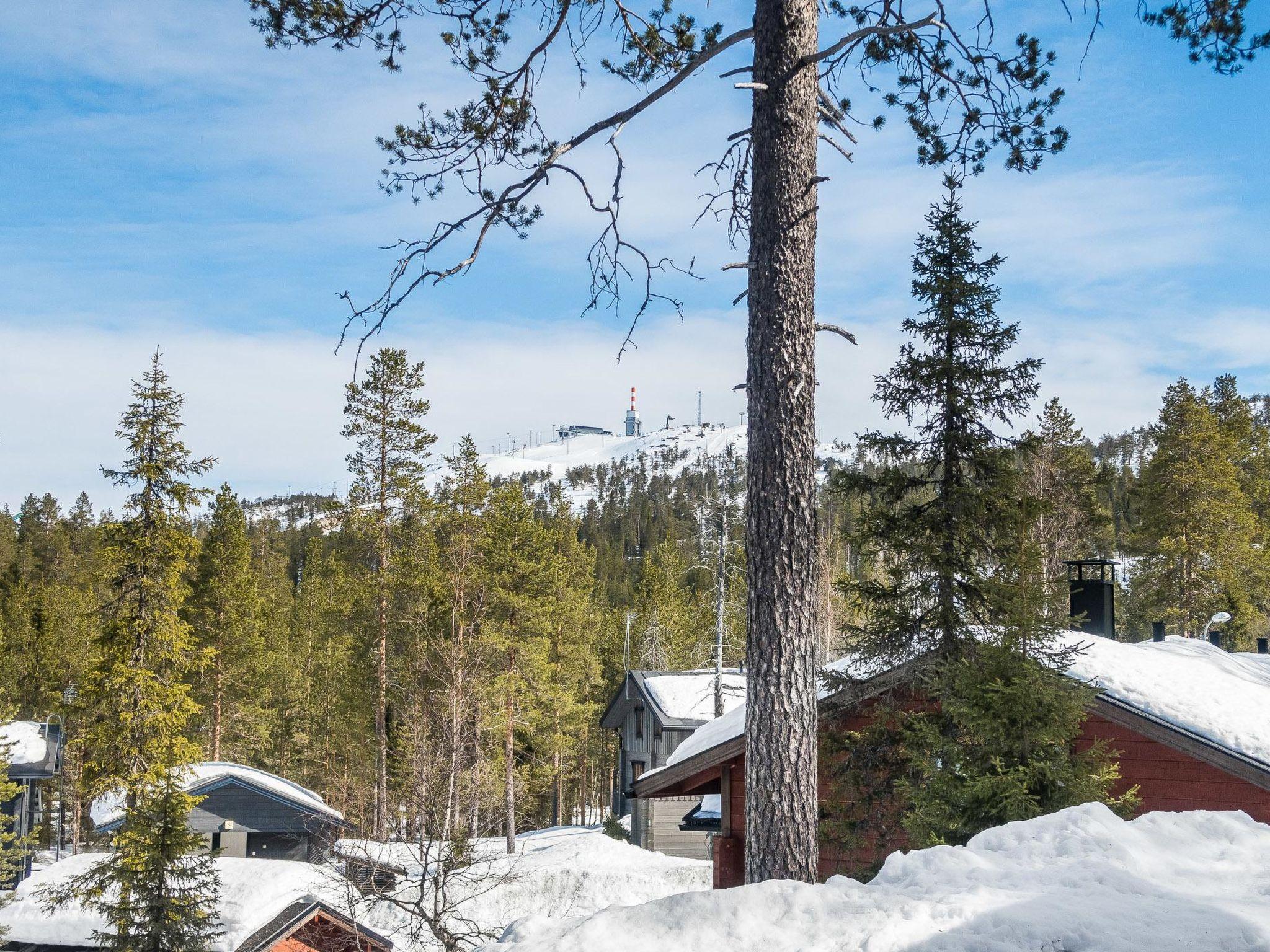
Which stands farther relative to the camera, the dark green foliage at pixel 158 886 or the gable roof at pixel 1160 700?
the dark green foliage at pixel 158 886

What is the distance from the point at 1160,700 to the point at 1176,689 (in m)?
0.51

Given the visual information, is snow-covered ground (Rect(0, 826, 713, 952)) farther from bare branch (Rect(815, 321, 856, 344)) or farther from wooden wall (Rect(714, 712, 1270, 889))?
bare branch (Rect(815, 321, 856, 344))

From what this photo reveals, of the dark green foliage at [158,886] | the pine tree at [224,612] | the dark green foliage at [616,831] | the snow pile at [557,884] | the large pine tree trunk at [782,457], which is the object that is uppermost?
the large pine tree trunk at [782,457]

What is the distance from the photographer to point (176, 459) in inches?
749

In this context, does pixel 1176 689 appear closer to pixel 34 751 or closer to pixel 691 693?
pixel 691 693

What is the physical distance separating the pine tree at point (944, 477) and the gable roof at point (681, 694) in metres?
17.8

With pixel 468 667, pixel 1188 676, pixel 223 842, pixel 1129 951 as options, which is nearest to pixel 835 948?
pixel 1129 951

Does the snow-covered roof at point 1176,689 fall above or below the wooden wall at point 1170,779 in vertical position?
above

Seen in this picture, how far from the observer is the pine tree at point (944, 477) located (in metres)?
11.6

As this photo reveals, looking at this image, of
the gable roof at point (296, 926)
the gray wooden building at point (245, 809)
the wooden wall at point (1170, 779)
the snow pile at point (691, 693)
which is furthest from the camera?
the snow pile at point (691, 693)

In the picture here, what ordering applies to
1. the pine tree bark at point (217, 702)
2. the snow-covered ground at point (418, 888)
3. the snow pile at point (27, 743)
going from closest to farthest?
the snow-covered ground at point (418, 888) → the snow pile at point (27, 743) → the pine tree bark at point (217, 702)

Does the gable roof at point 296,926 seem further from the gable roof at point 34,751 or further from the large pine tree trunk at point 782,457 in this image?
the gable roof at point 34,751

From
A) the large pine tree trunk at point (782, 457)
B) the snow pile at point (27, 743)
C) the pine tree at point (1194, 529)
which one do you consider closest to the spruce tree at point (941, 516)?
the large pine tree trunk at point (782, 457)

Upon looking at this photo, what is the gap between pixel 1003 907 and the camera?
12.4ft
